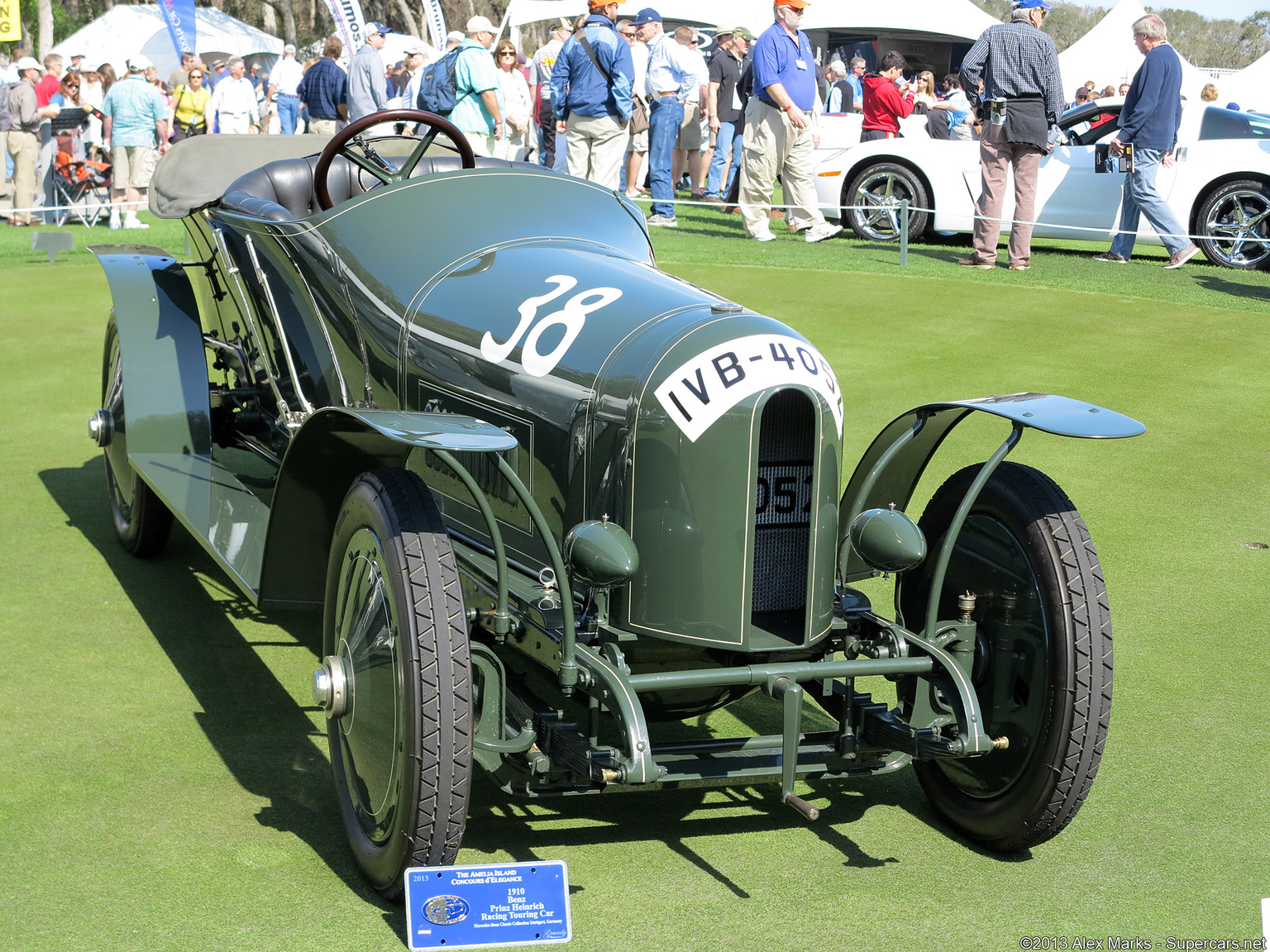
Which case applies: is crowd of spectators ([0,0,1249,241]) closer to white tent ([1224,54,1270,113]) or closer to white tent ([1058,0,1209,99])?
white tent ([1058,0,1209,99])

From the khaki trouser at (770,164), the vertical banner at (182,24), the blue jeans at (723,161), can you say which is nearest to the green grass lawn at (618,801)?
the khaki trouser at (770,164)

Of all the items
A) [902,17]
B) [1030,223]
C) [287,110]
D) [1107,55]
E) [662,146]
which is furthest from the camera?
[902,17]

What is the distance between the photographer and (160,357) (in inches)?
198

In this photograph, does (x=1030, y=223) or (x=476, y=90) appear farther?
(x=476, y=90)

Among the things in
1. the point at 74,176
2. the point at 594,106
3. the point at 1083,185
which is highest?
the point at 594,106

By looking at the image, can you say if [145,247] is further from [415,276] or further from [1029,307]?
[1029,307]

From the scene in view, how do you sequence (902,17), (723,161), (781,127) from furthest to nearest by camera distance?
1. (902,17)
2. (723,161)
3. (781,127)

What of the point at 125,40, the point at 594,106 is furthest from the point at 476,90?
the point at 125,40

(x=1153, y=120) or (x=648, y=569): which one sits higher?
(x=1153, y=120)

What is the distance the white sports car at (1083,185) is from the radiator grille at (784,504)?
871 centimetres

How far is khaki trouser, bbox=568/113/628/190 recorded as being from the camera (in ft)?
39.0

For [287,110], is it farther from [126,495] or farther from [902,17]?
[126,495]

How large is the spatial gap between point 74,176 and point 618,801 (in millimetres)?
14544

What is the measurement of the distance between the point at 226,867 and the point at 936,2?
27.4 m
